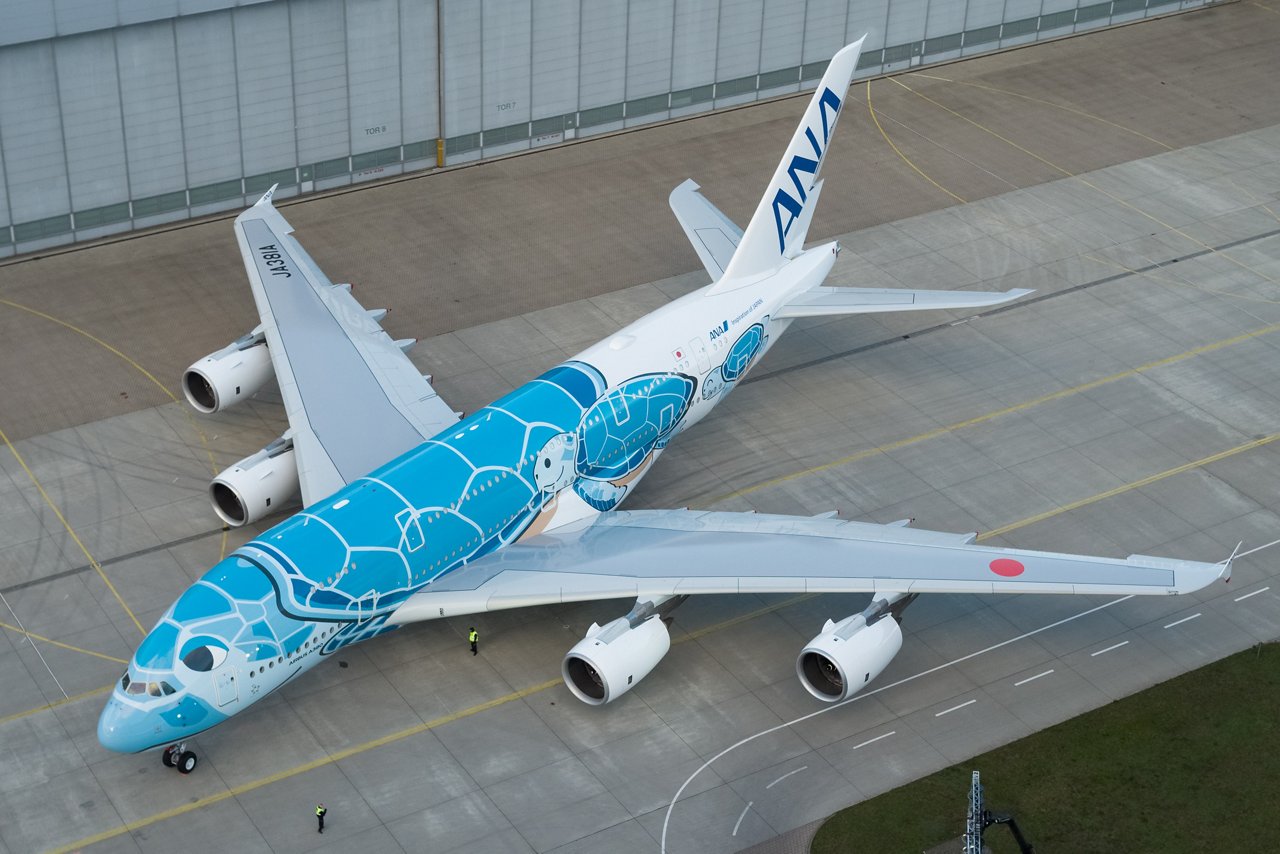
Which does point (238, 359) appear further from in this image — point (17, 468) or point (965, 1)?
point (965, 1)

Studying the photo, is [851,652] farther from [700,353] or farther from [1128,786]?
[700,353]

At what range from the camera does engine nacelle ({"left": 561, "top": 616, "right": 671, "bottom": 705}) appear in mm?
45438

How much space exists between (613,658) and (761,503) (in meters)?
Answer: 11.1

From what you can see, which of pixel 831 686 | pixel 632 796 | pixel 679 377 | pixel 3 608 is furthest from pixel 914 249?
pixel 3 608

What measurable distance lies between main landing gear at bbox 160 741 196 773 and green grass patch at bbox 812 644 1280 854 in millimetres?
15638

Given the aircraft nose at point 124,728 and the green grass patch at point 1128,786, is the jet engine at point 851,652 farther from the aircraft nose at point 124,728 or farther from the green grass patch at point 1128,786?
the aircraft nose at point 124,728

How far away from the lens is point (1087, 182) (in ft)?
243

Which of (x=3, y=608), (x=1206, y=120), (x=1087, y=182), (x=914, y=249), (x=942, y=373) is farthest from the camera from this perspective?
(x=1206, y=120)

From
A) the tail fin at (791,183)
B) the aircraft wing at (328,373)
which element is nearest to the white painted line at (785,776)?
the aircraft wing at (328,373)

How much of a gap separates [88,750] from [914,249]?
37.4 metres

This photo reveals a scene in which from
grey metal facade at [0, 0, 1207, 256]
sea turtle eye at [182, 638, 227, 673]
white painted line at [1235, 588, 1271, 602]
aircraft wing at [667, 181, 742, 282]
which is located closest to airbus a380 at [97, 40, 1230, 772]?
sea turtle eye at [182, 638, 227, 673]

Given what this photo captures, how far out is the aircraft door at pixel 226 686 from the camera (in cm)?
4297

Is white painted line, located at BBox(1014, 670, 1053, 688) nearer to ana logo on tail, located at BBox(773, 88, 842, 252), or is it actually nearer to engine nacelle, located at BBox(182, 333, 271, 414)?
ana logo on tail, located at BBox(773, 88, 842, 252)

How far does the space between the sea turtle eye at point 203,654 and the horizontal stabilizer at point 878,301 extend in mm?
21845
